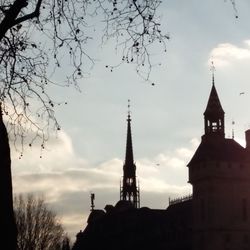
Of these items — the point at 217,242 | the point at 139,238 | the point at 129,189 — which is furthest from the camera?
the point at 129,189

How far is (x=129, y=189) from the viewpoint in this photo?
395 ft

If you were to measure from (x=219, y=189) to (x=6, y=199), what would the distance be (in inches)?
2903

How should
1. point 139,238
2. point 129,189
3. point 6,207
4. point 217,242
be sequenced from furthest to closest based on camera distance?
point 129,189 → point 139,238 → point 217,242 → point 6,207

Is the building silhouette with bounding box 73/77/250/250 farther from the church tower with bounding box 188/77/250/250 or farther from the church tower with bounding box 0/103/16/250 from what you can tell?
the church tower with bounding box 0/103/16/250

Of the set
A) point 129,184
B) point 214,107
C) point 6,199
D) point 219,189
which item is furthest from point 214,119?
point 6,199

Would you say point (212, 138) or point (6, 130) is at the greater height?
point (212, 138)

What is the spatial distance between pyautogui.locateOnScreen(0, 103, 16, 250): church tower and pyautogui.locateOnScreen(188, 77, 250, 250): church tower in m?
72.3

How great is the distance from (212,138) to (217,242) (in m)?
12.6

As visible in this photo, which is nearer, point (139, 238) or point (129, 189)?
point (139, 238)

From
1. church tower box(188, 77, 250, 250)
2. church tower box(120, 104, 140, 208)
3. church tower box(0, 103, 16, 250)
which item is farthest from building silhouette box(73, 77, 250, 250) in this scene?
church tower box(0, 103, 16, 250)

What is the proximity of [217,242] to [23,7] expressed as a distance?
241ft

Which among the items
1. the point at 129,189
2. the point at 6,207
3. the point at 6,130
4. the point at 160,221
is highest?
the point at 129,189

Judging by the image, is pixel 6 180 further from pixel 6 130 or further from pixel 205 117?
pixel 205 117

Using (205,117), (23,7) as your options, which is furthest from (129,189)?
(23,7)
